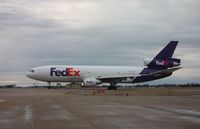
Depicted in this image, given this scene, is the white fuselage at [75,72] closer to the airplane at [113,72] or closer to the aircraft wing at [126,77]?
the airplane at [113,72]

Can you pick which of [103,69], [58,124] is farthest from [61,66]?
[58,124]

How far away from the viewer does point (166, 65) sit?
221ft

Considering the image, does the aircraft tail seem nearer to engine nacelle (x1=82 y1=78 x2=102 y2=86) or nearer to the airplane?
the airplane

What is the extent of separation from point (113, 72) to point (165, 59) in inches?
365

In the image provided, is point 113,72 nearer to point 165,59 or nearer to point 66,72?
point 66,72

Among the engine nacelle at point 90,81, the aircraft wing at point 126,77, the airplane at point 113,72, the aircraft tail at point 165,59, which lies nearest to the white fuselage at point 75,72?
the airplane at point 113,72

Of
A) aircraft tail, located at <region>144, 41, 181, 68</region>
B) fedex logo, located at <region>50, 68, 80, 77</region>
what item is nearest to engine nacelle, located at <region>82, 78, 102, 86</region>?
fedex logo, located at <region>50, 68, 80, 77</region>

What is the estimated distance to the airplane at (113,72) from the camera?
65.0 metres

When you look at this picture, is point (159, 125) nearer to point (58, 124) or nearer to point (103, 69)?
point (58, 124)

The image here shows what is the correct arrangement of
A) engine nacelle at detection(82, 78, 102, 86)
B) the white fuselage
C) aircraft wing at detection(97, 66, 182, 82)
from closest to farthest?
engine nacelle at detection(82, 78, 102, 86)
the white fuselage
aircraft wing at detection(97, 66, 182, 82)

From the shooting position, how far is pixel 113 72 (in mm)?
66500

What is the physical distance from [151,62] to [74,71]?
13.5 metres

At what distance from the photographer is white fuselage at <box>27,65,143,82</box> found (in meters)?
64.8

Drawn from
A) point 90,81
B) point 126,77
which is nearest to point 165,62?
point 126,77
